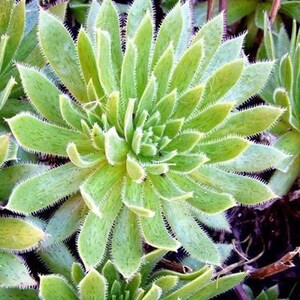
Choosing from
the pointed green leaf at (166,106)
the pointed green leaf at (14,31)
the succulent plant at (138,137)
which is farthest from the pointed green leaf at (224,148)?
the pointed green leaf at (14,31)

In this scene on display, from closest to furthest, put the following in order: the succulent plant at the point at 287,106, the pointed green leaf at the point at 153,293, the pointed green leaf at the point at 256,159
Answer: the pointed green leaf at the point at 153,293
the pointed green leaf at the point at 256,159
the succulent plant at the point at 287,106

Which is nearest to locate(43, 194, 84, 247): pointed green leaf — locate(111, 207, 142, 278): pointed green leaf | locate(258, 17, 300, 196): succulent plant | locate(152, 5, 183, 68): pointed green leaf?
locate(111, 207, 142, 278): pointed green leaf

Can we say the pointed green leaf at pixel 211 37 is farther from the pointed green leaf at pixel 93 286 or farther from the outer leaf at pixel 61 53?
the pointed green leaf at pixel 93 286

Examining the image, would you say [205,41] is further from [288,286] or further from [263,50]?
[288,286]

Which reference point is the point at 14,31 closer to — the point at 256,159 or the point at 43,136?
the point at 43,136

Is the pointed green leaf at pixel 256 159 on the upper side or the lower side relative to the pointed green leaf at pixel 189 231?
upper

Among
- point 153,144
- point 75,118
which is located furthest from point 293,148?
point 75,118

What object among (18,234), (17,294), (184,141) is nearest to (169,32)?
(184,141)

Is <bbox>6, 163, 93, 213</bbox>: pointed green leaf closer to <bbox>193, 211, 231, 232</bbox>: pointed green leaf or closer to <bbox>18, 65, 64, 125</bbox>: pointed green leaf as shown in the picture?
<bbox>18, 65, 64, 125</bbox>: pointed green leaf
